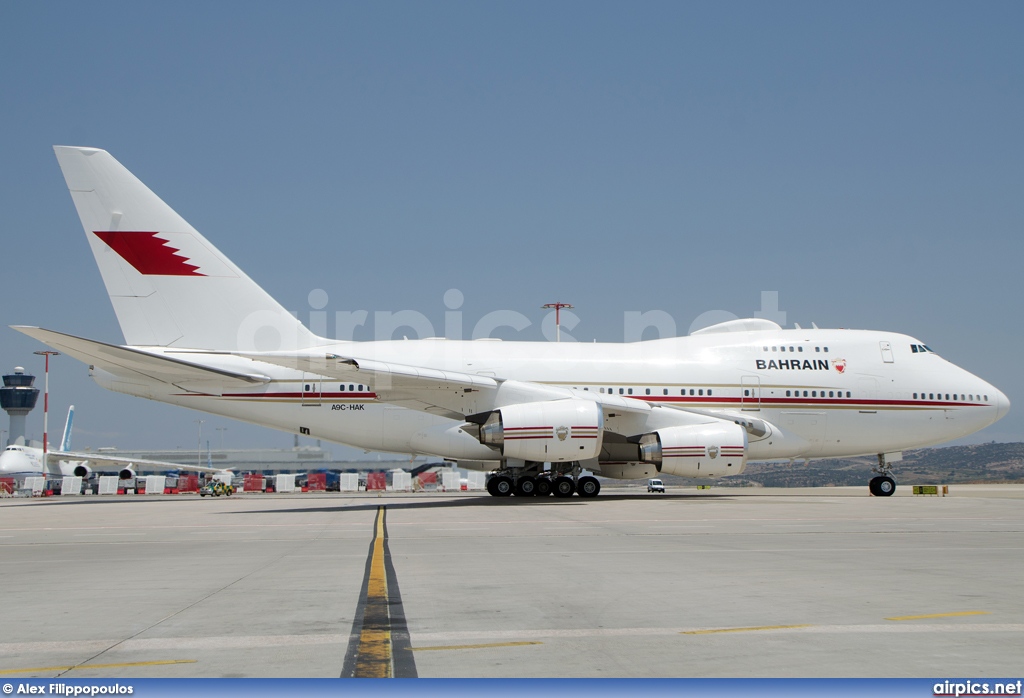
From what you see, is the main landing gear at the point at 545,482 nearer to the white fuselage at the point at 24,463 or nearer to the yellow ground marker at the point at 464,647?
the yellow ground marker at the point at 464,647

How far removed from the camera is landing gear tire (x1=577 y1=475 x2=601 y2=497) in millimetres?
27047

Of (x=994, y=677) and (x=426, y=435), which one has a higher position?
(x=426, y=435)

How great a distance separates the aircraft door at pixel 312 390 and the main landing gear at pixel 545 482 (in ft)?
20.1

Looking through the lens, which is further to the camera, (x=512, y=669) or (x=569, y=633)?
(x=569, y=633)

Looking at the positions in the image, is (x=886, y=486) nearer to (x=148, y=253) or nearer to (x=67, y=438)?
(x=148, y=253)

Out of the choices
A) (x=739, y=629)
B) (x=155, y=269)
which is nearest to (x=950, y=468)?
(x=155, y=269)

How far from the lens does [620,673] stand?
448 cm

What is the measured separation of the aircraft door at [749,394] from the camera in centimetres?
2738

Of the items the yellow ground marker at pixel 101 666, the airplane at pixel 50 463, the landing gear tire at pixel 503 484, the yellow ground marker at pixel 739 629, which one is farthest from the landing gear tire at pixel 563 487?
the airplane at pixel 50 463

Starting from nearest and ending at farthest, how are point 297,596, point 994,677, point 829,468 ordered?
point 994,677, point 297,596, point 829,468

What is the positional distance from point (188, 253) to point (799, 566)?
21327 millimetres

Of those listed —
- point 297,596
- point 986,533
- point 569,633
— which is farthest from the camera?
→ point 986,533

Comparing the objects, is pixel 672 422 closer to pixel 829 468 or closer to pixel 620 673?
pixel 620 673

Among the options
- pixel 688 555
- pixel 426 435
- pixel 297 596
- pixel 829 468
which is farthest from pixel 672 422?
pixel 829 468
